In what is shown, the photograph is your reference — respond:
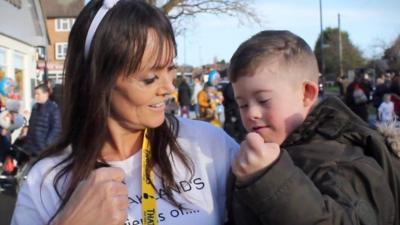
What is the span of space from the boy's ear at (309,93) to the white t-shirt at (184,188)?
1.09 ft

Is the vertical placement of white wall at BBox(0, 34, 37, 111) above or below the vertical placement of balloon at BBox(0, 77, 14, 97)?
above

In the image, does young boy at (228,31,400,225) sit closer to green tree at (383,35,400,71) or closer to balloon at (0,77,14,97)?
balloon at (0,77,14,97)

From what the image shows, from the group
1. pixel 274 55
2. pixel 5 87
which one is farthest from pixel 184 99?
pixel 274 55

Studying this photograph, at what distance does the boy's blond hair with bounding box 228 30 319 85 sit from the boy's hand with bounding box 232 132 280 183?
307mm

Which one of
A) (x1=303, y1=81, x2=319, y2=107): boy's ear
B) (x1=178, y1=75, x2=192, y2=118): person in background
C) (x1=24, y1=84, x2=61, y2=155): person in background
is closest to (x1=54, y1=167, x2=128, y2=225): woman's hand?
(x1=303, y1=81, x2=319, y2=107): boy's ear

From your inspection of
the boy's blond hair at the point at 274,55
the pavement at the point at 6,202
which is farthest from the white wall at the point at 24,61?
the boy's blond hair at the point at 274,55

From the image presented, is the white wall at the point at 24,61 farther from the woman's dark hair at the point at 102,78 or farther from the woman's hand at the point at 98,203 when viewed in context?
the woman's hand at the point at 98,203

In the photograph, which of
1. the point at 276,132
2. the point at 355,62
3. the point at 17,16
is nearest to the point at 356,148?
the point at 276,132

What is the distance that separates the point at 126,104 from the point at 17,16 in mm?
17043

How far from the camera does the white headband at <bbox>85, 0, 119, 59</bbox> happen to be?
→ 75.3 inches

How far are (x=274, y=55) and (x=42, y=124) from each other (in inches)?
262

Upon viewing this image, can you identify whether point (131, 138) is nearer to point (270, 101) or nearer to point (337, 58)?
point (270, 101)

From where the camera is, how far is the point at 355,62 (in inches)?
2638

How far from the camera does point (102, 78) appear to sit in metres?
1.93
